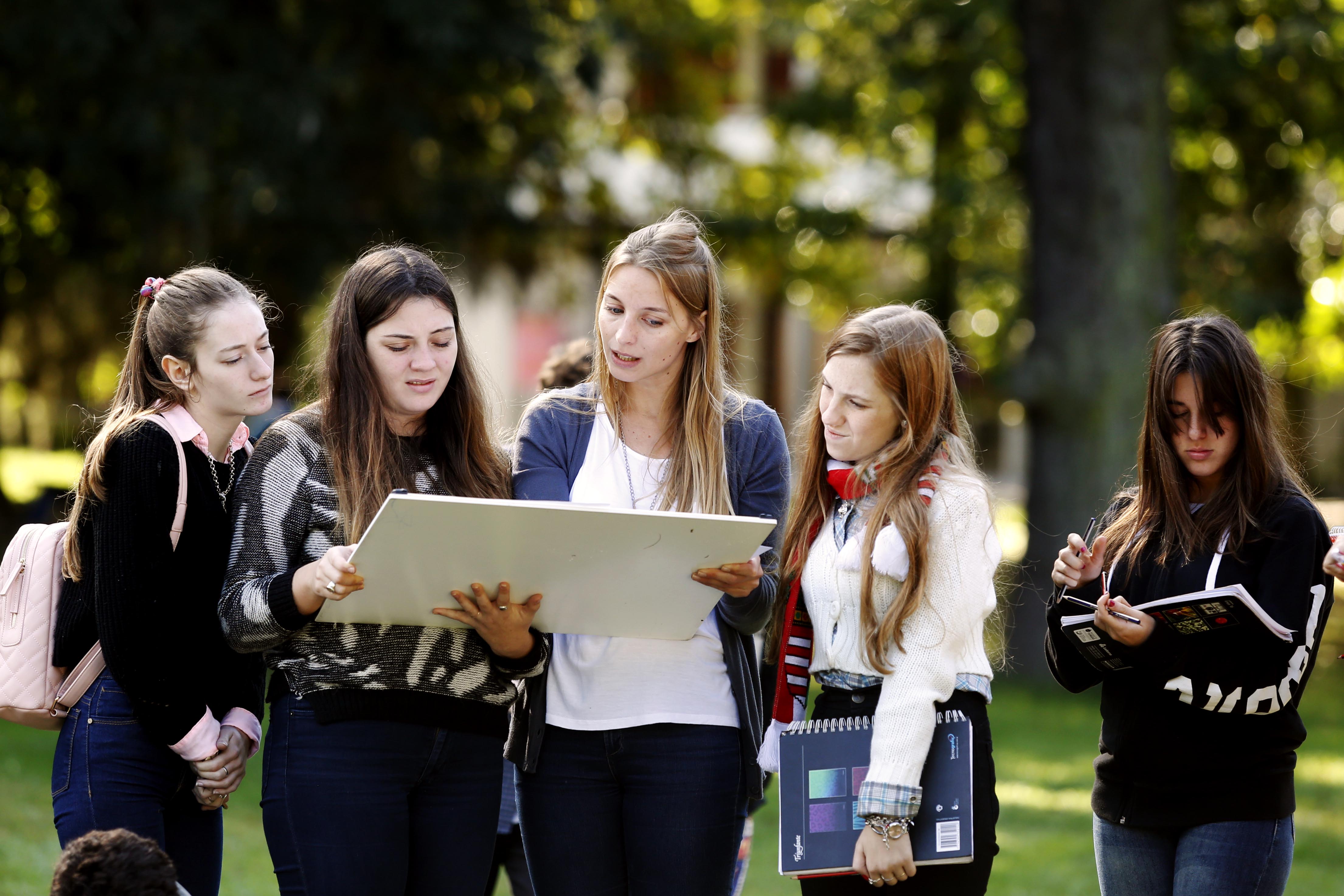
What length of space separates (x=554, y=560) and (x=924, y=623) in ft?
2.45

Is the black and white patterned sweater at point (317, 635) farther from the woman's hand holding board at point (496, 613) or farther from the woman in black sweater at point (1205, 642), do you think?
the woman in black sweater at point (1205, 642)

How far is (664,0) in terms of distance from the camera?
51.0ft

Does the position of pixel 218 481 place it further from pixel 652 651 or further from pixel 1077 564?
pixel 1077 564

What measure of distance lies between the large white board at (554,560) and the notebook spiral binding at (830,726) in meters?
0.29

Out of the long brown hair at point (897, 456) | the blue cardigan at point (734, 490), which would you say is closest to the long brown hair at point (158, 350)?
the blue cardigan at point (734, 490)

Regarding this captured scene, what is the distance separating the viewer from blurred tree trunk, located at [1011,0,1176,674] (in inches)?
417

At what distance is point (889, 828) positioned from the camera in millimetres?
2578

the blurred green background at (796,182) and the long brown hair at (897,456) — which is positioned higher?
the blurred green background at (796,182)

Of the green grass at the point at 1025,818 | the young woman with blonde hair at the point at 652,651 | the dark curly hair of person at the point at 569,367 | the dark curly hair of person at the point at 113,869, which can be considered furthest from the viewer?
the green grass at the point at 1025,818

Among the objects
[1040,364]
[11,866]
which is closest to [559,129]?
[1040,364]

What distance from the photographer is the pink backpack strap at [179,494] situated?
2705 mm

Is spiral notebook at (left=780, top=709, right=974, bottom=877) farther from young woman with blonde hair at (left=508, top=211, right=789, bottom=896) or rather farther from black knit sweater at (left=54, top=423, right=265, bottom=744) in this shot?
black knit sweater at (left=54, top=423, right=265, bottom=744)

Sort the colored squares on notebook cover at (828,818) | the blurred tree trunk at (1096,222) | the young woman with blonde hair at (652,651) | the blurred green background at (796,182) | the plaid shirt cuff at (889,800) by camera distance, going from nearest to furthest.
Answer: the plaid shirt cuff at (889,800) → the colored squares on notebook cover at (828,818) → the young woman with blonde hair at (652,651) → the blurred green background at (796,182) → the blurred tree trunk at (1096,222)

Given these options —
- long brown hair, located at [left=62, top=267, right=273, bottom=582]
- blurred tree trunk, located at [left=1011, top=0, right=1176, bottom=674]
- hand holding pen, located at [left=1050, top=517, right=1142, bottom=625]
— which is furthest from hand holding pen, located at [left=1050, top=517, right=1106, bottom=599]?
blurred tree trunk, located at [left=1011, top=0, right=1176, bottom=674]
